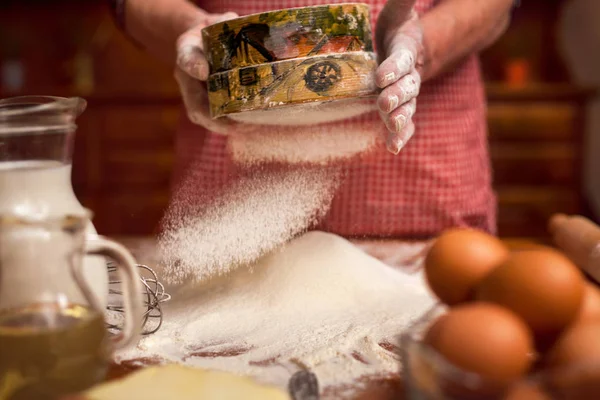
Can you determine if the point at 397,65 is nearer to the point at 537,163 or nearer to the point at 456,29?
the point at 456,29

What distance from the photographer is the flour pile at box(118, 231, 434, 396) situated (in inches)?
25.4

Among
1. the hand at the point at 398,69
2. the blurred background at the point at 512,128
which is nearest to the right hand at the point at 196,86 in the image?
the hand at the point at 398,69

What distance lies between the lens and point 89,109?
9.16 ft

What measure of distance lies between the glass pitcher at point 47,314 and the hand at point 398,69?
0.41 m

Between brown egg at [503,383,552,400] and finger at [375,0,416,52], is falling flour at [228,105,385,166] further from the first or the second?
brown egg at [503,383,552,400]

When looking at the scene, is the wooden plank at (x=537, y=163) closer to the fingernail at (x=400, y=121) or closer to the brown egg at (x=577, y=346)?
the fingernail at (x=400, y=121)

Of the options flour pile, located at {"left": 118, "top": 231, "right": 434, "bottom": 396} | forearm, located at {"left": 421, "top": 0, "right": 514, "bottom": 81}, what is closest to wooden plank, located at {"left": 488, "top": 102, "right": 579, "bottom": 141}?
forearm, located at {"left": 421, "top": 0, "right": 514, "bottom": 81}

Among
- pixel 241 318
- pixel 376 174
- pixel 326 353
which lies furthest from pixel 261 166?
pixel 326 353

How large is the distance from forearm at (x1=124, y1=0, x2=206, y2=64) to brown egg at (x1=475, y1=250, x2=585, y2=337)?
72 centimetres

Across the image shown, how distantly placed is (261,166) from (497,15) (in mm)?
524

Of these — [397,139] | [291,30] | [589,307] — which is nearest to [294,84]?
[291,30]

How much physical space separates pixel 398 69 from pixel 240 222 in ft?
1.06

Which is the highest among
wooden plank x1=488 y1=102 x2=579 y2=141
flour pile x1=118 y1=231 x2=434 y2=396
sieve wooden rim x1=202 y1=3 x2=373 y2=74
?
sieve wooden rim x1=202 y1=3 x2=373 y2=74

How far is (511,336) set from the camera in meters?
0.45
